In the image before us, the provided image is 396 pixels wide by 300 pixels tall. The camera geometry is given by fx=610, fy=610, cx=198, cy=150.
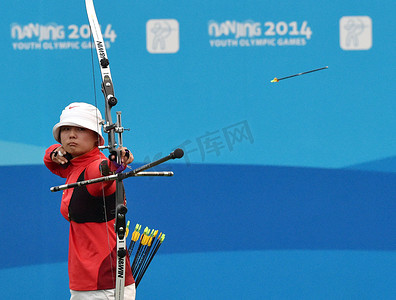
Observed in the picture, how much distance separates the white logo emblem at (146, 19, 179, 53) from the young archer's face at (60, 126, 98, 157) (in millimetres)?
822

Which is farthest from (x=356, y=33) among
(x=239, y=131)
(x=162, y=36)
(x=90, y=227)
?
(x=90, y=227)

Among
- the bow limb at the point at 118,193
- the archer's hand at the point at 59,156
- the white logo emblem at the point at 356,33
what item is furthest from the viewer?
the white logo emblem at the point at 356,33

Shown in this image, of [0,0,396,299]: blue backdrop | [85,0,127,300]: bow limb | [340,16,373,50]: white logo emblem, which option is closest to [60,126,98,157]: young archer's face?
[85,0,127,300]: bow limb

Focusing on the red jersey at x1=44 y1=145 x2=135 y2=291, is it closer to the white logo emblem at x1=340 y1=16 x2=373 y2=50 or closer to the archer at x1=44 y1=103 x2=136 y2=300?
the archer at x1=44 y1=103 x2=136 y2=300

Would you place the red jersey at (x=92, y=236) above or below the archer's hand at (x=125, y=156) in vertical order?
below

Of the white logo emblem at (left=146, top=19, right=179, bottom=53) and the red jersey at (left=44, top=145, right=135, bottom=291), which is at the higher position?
the white logo emblem at (left=146, top=19, right=179, bottom=53)

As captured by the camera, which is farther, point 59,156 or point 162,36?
point 162,36

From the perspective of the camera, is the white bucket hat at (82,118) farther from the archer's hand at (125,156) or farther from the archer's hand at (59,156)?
the archer's hand at (125,156)

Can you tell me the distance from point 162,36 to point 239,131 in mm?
520

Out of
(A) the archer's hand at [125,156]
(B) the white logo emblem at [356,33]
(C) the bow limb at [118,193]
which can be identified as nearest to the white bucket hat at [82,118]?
(C) the bow limb at [118,193]

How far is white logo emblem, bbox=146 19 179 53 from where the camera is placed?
2.58 metres

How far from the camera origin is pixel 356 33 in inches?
101

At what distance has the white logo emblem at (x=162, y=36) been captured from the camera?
258cm

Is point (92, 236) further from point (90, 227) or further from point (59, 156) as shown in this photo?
point (59, 156)
